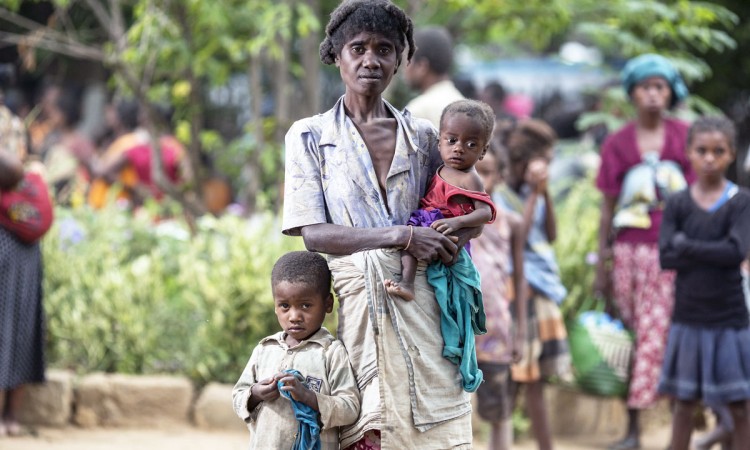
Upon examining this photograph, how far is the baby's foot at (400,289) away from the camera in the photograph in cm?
335

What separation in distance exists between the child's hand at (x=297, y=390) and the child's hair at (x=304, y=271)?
0.29 metres

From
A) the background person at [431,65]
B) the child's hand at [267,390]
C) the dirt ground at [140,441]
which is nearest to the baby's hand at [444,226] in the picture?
the child's hand at [267,390]

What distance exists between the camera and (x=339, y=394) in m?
3.45

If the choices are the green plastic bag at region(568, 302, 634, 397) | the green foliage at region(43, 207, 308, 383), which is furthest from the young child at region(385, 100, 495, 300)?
the green plastic bag at region(568, 302, 634, 397)

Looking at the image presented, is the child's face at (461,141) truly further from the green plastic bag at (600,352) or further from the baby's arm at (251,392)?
the green plastic bag at (600,352)

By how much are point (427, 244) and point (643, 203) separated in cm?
344

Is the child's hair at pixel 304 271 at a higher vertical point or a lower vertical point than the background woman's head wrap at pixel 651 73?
lower

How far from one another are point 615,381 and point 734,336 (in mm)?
1529

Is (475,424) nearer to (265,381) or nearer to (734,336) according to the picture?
(734,336)

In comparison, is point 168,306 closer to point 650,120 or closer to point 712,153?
point 650,120

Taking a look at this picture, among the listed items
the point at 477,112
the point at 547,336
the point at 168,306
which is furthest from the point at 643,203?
the point at 477,112

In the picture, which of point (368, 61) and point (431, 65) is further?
point (431, 65)

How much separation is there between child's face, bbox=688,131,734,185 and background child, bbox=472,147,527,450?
92cm

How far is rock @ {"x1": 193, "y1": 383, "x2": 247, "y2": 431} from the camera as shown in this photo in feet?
21.3
